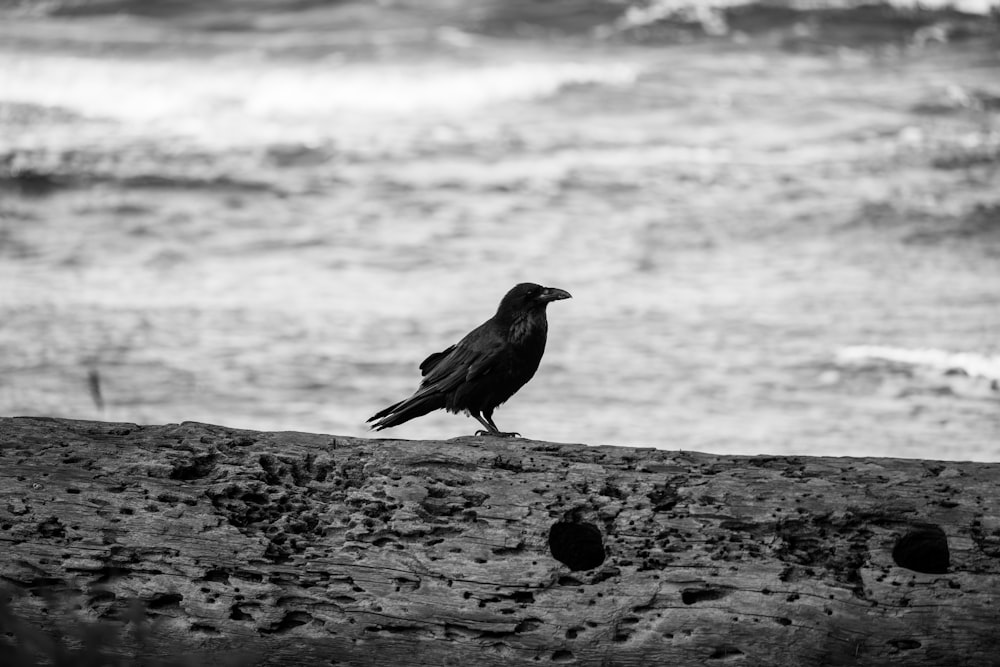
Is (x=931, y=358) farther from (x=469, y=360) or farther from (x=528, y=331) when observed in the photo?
(x=469, y=360)

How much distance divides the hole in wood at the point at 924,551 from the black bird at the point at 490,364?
70.2 inches

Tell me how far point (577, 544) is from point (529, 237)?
32.6ft

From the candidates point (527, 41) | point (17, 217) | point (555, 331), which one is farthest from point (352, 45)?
point (555, 331)

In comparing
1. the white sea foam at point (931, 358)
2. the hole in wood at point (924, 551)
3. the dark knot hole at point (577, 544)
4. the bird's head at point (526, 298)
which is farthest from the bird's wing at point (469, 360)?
the white sea foam at point (931, 358)

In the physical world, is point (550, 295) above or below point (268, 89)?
below

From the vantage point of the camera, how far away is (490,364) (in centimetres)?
553

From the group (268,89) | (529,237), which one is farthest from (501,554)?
(268,89)

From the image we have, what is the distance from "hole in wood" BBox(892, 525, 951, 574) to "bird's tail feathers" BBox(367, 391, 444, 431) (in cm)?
204

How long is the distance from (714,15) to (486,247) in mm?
12346

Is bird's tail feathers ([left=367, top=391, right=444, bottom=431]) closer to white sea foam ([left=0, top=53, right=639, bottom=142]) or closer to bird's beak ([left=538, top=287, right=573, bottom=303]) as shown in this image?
bird's beak ([left=538, top=287, right=573, bottom=303])

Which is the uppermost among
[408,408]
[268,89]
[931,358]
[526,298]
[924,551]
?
[268,89]

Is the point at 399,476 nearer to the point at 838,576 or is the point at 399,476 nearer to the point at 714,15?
the point at 838,576

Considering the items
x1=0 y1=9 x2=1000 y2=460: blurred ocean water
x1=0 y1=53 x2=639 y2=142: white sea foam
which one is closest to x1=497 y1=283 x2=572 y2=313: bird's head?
x1=0 y1=9 x2=1000 y2=460: blurred ocean water

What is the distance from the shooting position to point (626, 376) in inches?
404
